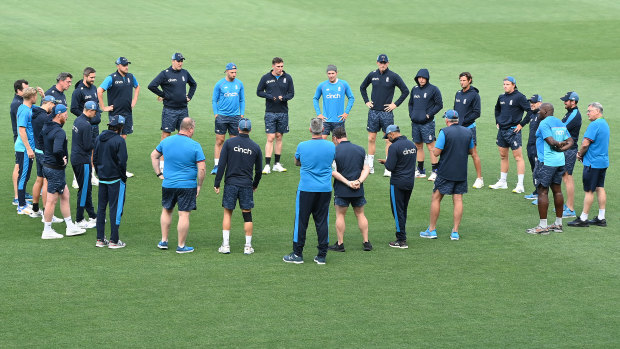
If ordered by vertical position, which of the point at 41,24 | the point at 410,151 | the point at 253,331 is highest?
the point at 41,24

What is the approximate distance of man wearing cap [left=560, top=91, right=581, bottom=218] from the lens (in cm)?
1564

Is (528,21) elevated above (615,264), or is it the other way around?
(528,21)

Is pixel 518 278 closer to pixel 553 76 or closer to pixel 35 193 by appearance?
pixel 35 193

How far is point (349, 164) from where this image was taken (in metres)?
13.3

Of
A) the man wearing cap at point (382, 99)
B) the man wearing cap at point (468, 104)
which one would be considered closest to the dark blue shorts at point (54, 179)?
the man wearing cap at point (382, 99)

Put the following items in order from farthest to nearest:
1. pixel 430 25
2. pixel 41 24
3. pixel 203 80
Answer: pixel 430 25, pixel 41 24, pixel 203 80

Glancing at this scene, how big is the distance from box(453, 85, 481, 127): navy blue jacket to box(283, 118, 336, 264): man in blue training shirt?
5.67m

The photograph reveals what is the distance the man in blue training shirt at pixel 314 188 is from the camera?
12.9 m

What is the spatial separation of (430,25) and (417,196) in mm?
20221

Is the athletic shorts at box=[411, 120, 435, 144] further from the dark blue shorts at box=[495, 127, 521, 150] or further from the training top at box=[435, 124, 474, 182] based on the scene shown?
the training top at box=[435, 124, 474, 182]

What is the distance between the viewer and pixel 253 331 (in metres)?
10.4

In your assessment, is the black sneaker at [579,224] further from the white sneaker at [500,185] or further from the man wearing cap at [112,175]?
the man wearing cap at [112,175]

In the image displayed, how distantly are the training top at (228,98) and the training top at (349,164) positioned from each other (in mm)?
5503

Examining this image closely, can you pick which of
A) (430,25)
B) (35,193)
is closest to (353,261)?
(35,193)
